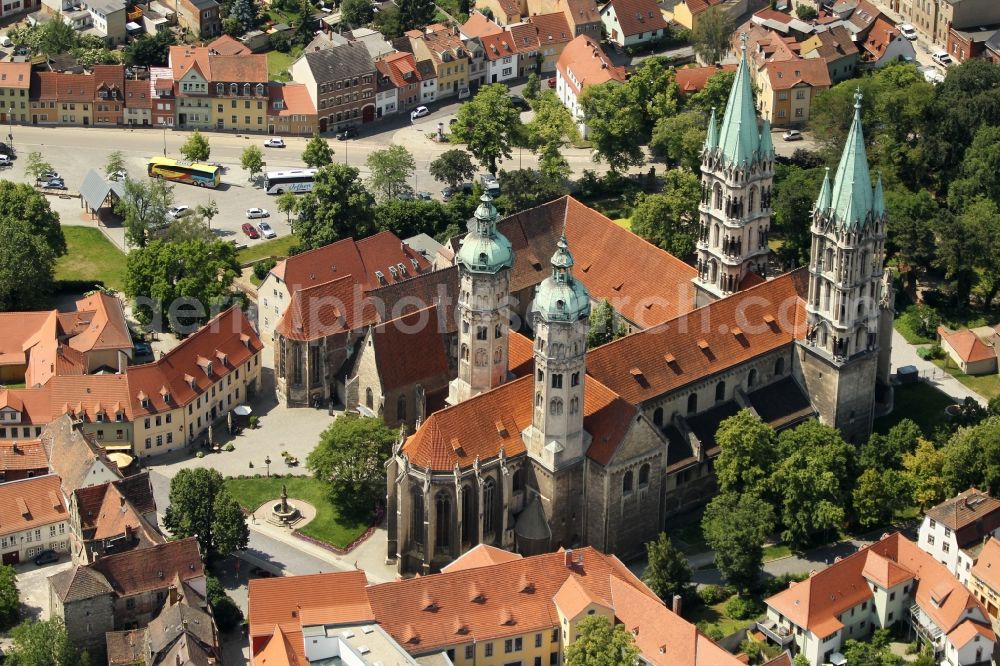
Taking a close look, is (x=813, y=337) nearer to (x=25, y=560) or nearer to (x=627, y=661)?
(x=627, y=661)

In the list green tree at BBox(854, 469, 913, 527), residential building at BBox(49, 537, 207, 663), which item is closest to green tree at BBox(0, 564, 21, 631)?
residential building at BBox(49, 537, 207, 663)

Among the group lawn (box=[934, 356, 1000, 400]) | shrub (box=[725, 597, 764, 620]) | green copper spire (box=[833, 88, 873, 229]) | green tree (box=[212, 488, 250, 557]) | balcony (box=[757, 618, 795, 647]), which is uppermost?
green copper spire (box=[833, 88, 873, 229])

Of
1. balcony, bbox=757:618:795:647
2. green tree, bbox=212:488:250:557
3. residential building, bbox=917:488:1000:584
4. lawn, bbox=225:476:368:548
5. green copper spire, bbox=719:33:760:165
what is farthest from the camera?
green copper spire, bbox=719:33:760:165

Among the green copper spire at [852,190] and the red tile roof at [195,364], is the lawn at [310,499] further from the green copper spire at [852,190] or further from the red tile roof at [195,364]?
the green copper spire at [852,190]

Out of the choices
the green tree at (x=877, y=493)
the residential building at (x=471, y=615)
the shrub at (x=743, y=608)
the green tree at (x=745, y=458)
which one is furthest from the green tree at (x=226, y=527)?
the green tree at (x=877, y=493)

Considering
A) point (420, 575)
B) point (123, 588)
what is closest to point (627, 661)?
point (420, 575)

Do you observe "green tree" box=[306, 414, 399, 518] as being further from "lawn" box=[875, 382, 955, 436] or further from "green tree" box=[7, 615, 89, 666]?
"lawn" box=[875, 382, 955, 436]

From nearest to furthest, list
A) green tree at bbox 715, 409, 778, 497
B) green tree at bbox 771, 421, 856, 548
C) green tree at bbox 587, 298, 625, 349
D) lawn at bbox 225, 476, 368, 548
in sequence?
green tree at bbox 771, 421, 856, 548, green tree at bbox 715, 409, 778, 497, lawn at bbox 225, 476, 368, 548, green tree at bbox 587, 298, 625, 349

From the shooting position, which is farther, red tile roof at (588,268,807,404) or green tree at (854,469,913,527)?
red tile roof at (588,268,807,404)
